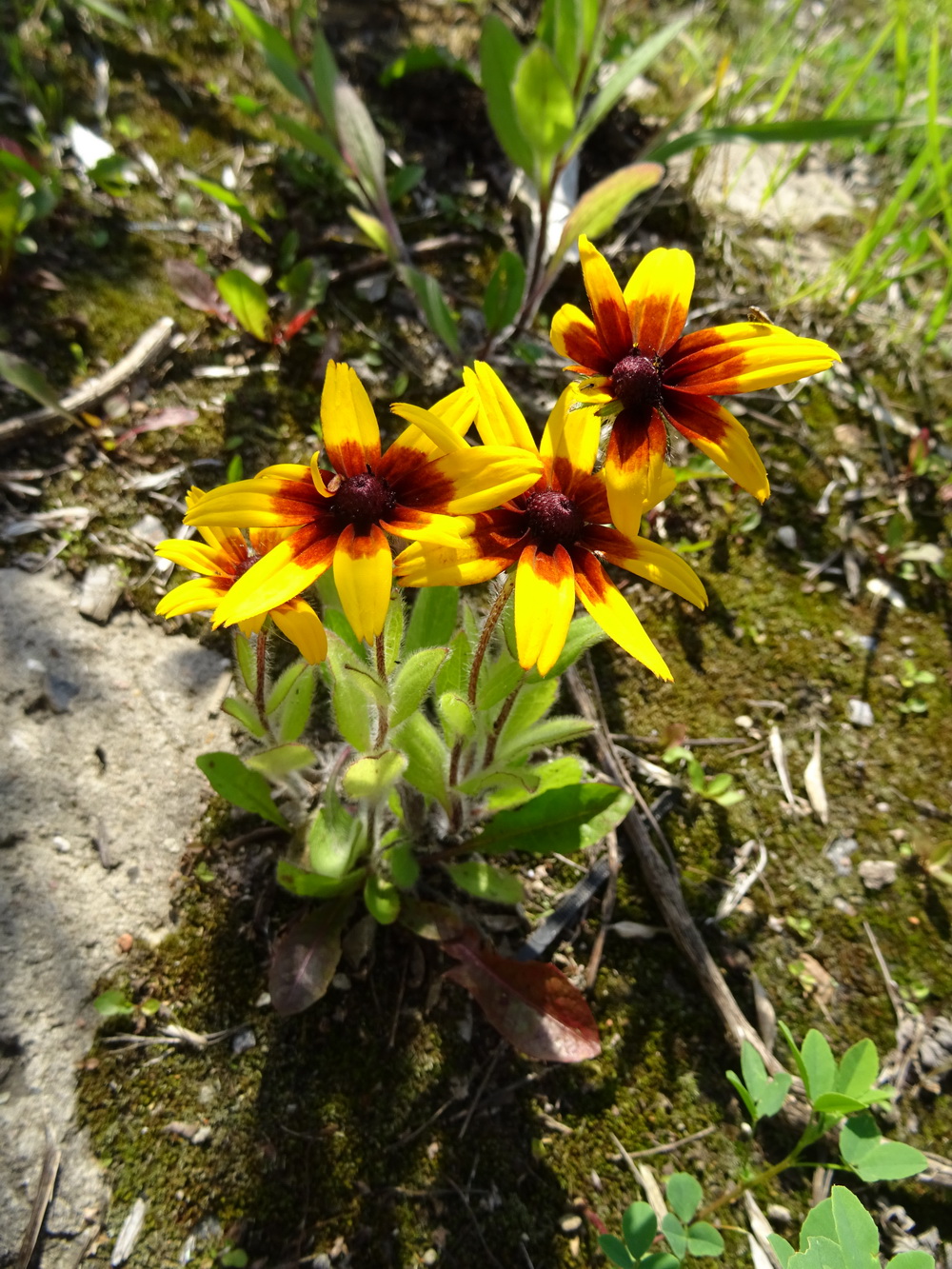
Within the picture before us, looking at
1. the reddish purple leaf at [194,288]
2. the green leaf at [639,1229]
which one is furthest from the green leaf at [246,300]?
the green leaf at [639,1229]

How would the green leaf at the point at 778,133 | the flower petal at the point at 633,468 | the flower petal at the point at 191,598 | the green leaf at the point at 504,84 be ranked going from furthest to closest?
1. the green leaf at the point at 778,133
2. the green leaf at the point at 504,84
3. the flower petal at the point at 191,598
4. the flower petal at the point at 633,468

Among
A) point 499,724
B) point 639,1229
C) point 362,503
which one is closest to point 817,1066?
point 639,1229

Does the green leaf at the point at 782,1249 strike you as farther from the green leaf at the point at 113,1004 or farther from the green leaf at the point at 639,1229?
the green leaf at the point at 113,1004

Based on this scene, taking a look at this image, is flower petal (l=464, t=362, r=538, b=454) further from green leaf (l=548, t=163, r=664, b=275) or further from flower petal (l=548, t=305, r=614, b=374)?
green leaf (l=548, t=163, r=664, b=275)

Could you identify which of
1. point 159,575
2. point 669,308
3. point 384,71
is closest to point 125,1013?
point 159,575

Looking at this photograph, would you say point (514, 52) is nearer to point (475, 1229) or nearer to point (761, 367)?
point (761, 367)

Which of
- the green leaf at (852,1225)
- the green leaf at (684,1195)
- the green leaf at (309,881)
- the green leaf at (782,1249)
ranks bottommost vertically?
the green leaf at (684,1195)

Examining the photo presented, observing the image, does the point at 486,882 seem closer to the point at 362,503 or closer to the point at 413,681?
the point at 413,681
